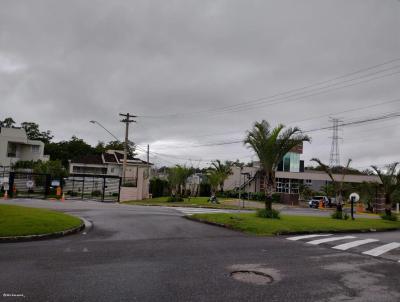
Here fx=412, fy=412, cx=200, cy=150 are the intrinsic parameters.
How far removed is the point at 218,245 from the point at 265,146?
992 centimetres

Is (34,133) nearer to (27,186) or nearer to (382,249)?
(27,186)

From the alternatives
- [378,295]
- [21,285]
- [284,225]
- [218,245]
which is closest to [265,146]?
[284,225]

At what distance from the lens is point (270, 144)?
20844 mm

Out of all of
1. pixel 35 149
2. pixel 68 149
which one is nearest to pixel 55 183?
pixel 35 149

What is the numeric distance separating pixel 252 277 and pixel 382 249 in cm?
668

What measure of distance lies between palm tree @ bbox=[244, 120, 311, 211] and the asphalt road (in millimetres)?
7677

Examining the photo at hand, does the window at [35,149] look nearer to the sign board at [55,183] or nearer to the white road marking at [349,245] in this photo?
the sign board at [55,183]

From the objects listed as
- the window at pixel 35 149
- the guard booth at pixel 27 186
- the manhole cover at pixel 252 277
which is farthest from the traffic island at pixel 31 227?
the window at pixel 35 149

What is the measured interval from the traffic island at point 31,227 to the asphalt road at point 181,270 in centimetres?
63

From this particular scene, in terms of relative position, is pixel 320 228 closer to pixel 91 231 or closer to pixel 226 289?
pixel 91 231

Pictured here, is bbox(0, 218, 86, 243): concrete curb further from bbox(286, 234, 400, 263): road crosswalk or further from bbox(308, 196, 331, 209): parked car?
bbox(308, 196, 331, 209): parked car

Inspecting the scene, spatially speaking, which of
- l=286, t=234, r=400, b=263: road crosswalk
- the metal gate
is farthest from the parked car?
l=286, t=234, r=400, b=263: road crosswalk

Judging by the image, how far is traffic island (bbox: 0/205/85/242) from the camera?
1193cm

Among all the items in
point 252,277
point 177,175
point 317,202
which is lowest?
point 252,277
